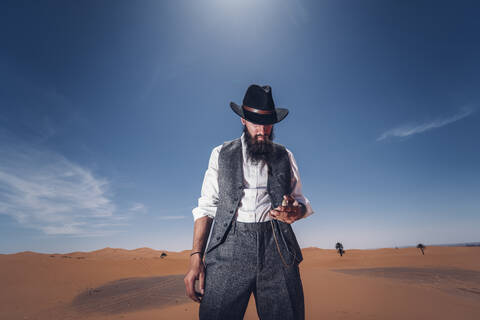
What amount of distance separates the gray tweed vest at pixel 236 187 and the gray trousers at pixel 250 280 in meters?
0.07

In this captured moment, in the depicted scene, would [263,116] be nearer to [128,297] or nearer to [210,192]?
[210,192]

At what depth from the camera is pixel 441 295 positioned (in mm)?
6621

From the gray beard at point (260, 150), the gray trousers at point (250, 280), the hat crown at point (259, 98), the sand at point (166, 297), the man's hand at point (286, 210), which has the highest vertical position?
the hat crown at point (259, 98)

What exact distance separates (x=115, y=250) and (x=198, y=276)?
46.3 metres

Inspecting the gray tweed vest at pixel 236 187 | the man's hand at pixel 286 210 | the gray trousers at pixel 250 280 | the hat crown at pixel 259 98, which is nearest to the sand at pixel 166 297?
the gray trousers at pixel 250 280

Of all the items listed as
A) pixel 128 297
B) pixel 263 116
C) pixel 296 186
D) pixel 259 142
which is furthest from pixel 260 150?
pixel 128 297

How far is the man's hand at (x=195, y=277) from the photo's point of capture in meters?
1.47

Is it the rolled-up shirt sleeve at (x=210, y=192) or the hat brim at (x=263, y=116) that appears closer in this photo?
the rolled-up shirt sleeve at (x=210, y=192)

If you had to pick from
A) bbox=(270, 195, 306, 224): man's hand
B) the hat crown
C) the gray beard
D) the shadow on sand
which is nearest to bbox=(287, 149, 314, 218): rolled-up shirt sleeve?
the gray beard

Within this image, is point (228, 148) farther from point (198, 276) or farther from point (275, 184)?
point (198, 276)

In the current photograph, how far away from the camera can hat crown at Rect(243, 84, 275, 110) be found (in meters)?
1.89

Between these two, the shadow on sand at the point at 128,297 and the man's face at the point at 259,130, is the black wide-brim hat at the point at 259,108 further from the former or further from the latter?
the shadow on sand at the point at 128,297

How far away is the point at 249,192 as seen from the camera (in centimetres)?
174

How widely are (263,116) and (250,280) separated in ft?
4.10
